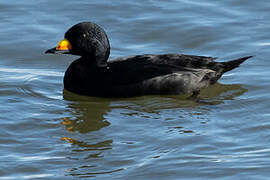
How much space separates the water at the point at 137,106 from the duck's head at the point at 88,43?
652 millimetres

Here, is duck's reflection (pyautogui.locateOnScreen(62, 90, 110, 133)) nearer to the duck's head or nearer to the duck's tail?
the duck's head

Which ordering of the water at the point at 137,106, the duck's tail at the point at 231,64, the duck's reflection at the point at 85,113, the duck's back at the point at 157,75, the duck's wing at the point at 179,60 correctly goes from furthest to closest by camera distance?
the duck's tail at the point at 231,64, the duck's wing at the point at 179,60, the duck's back at the point at 157,75, the duck's reflection at the point at 85,113, the water at the point at 137,106

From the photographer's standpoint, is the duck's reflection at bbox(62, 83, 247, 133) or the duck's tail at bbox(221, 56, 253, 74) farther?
the duck's tail at bbox(221, 56, 253, 74)

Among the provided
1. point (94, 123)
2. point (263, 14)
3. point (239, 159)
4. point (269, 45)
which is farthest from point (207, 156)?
point (263, 14)

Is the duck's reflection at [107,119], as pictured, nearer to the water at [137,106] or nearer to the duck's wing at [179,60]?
the water at [137,106]

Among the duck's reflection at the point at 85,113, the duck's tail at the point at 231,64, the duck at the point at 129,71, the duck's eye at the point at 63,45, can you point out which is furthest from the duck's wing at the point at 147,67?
the duck's eye at the point at 63,45

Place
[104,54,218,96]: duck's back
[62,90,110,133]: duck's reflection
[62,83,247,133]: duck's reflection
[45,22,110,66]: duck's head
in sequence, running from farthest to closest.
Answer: [45,22,110,66]: duck's head → [104,54,218,96]: duck's back → [62,83,247,133]: duck's reflection → [62,90,110,133]: duck's reflection

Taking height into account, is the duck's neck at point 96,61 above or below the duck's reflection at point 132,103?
above

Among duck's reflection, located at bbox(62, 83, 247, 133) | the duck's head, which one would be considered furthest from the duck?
duck's reflection, located at bbox(62, 83, 247, 133)

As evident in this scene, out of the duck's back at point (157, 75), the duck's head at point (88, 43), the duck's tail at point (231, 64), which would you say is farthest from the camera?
the duck's head at point (88, 43)

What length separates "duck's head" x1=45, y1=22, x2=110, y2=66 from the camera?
11.1 meters

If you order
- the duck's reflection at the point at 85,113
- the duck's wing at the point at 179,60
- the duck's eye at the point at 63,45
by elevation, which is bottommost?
the duck's reflection at the point at 85,113

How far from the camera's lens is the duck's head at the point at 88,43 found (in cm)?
1109

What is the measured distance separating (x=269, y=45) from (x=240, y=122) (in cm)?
343
